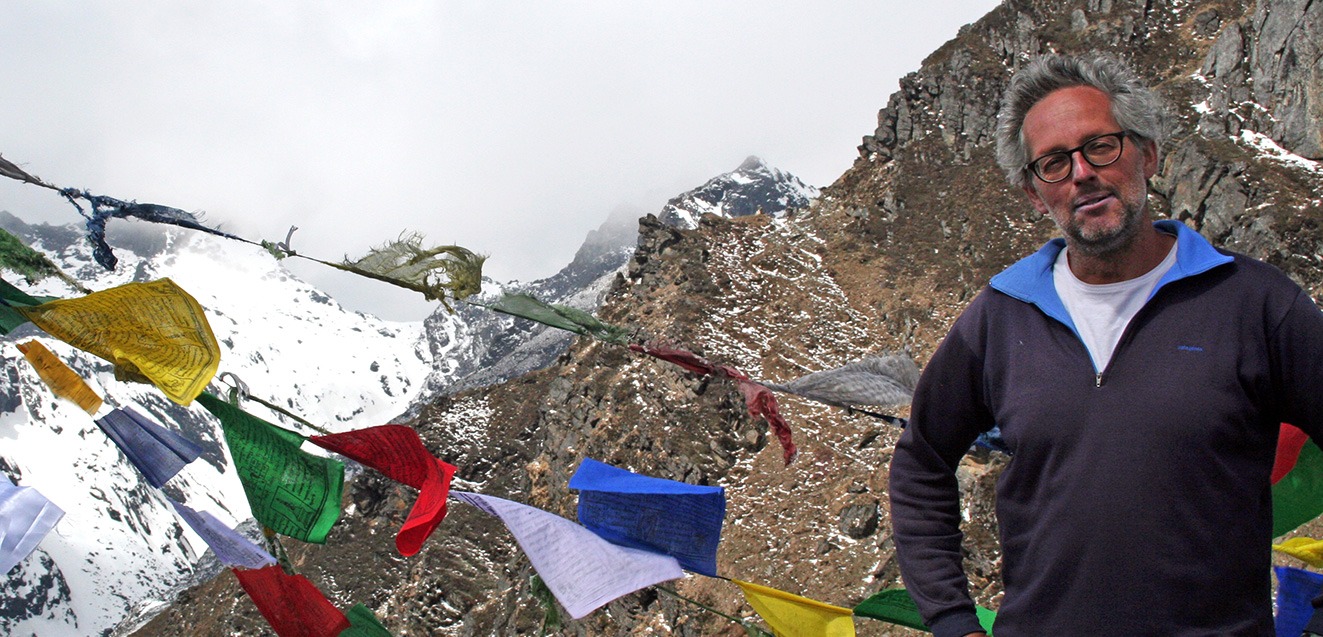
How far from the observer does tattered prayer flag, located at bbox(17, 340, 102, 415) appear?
4844 mm

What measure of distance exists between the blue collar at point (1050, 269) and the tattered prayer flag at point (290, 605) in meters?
3.93

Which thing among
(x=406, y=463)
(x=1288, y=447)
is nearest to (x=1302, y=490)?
(x=1288, y=447)

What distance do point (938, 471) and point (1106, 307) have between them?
563 mm

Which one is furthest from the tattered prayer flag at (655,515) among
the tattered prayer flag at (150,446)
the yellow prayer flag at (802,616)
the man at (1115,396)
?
the man at (1115,396)

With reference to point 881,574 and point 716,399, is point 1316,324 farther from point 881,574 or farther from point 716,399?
point 716,399

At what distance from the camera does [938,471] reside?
2.24 meters

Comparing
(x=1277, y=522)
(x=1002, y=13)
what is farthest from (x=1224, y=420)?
(x=1002, y=13)

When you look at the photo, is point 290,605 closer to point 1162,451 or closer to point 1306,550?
point 1162,451

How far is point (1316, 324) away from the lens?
1808mm

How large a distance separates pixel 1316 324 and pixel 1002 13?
38.6 meters

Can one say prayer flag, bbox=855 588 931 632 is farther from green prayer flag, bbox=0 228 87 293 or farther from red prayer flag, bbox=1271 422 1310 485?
green prayer flag, bbox=0 228 87 293

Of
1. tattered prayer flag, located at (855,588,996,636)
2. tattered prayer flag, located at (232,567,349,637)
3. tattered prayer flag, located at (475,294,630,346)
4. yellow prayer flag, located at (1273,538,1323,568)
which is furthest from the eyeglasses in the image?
yellow prayer flag, located at (1273,538,1323,568)

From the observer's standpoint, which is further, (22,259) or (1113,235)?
Result: (22,259)

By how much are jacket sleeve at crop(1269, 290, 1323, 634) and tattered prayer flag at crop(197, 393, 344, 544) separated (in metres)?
3.71
